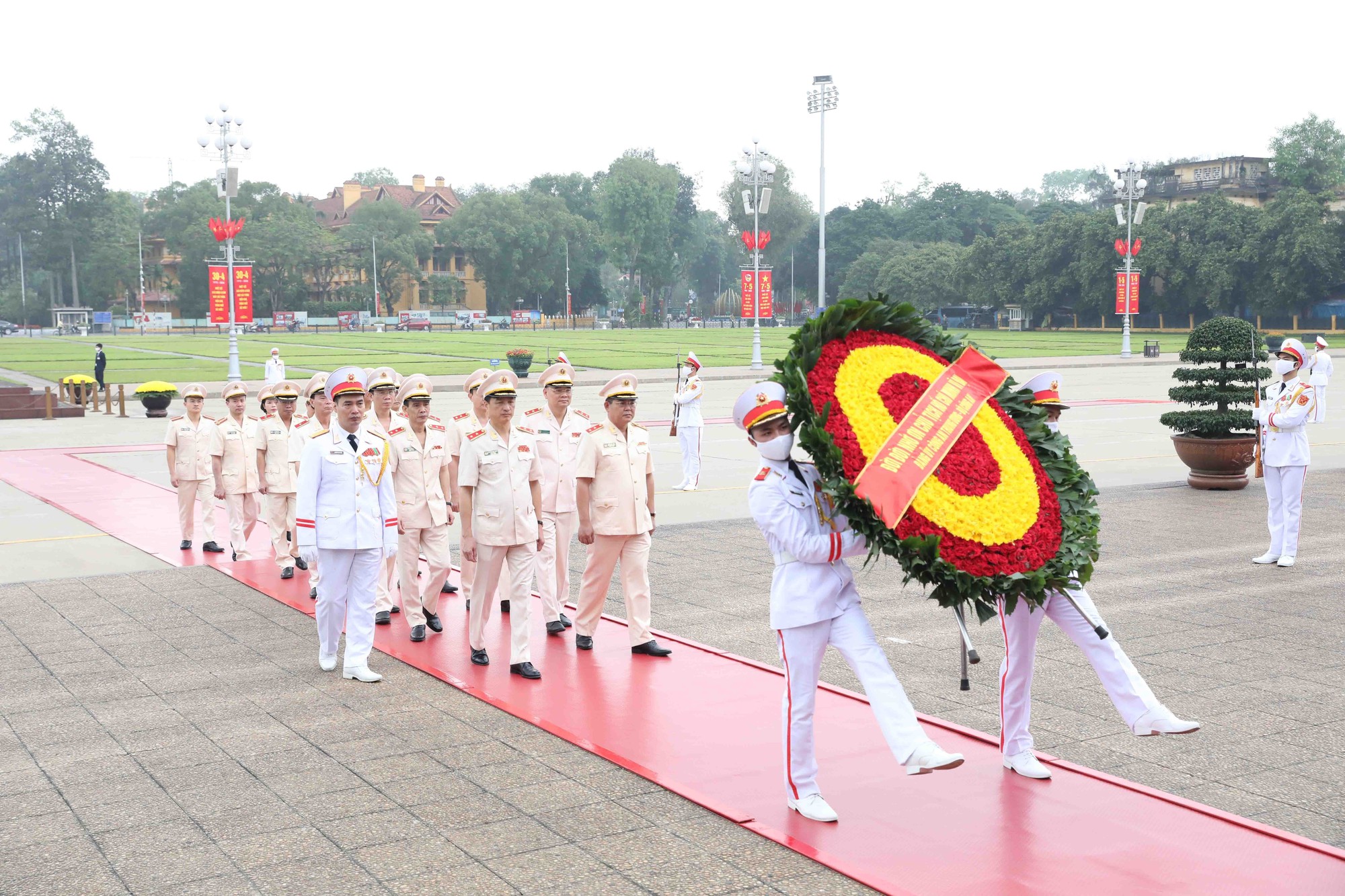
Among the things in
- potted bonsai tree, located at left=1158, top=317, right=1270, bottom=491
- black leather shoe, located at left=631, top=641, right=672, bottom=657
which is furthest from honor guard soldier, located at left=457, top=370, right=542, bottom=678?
potted bonsai tree, located at left=1158, top=317, right=1270, bottom=491

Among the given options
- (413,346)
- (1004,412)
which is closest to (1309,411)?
(1004,412)

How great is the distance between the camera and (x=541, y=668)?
7824mm

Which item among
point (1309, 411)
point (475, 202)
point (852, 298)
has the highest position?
point (475, 202)

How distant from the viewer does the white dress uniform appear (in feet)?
38.5

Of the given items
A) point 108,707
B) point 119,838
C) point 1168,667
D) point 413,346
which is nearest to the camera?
point 119,838

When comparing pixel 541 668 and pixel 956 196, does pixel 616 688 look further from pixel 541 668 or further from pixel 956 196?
pixel 956 196

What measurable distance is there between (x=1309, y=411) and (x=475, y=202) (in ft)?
329

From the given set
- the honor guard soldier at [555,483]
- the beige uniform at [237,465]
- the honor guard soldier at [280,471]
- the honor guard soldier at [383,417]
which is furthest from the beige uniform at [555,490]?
the beige uniform at [237,465]

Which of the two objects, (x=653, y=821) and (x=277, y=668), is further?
(x=277, y=668)

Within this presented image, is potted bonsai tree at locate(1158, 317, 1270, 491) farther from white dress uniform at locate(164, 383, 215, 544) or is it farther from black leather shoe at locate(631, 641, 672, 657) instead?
white dress uniform at locate(164, 383, 215, 544)

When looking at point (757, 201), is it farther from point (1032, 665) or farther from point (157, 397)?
point (1032, 665)

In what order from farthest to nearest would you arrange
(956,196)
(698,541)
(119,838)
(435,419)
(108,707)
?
(956,196), (698,541), (435,419), (108,707), (119,838)

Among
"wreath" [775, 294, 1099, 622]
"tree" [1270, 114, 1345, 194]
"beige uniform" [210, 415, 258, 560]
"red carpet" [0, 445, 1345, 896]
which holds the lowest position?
"red carpet" [0, 445, 1345, 896]

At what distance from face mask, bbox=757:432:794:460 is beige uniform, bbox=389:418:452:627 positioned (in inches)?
163
